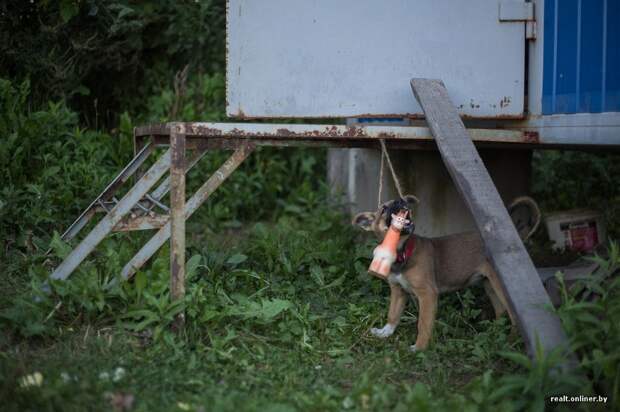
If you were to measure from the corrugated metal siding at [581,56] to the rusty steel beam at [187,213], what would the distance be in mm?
2298

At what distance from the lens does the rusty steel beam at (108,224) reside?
13.6ft

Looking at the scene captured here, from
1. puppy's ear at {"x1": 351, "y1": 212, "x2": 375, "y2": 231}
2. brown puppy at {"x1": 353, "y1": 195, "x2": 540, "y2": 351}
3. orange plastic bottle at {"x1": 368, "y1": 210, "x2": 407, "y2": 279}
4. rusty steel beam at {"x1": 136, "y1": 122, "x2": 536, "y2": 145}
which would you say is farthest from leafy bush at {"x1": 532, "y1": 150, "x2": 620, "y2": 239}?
orange plastic bottle at {"x1": 368, "y1": 210, "x2": 407, "y2": 279}

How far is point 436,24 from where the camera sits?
4.80 metres

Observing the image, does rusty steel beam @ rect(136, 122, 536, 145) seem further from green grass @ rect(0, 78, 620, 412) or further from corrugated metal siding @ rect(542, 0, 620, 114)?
green grass @ rect(0, 78, 620, 412)

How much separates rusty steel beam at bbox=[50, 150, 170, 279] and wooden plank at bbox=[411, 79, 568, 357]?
1779 mm

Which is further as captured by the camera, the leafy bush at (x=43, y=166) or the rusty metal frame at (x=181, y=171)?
the leafy bush at (x=43, y=166)

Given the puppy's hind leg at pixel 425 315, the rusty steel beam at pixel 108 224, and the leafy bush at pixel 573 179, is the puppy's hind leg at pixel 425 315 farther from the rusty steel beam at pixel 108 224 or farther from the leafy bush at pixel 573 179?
the leafy bush at pixel 573 179

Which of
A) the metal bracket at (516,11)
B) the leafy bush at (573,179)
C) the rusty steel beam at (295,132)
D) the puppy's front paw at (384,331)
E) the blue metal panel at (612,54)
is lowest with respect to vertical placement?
the puppy's front paw at (384,331)

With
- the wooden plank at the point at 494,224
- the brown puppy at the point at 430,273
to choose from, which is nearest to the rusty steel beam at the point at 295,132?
the wooden plank at the point at 494,224

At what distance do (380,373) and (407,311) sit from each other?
1170 mm

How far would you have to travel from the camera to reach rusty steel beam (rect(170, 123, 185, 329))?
3.89m

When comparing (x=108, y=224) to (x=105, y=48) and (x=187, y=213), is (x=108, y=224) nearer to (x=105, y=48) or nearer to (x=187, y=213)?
(x=187, y=213)

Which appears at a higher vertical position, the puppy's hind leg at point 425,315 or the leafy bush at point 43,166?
the leafy bush at point 43,166

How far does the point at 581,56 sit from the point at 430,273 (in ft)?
6.10
